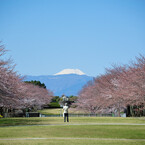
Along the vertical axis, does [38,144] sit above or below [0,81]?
below

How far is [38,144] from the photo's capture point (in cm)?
1784

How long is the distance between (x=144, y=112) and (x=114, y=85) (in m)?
7.11

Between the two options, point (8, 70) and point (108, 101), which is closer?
point (8, 70)

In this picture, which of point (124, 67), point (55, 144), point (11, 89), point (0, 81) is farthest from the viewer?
point (124, 67)

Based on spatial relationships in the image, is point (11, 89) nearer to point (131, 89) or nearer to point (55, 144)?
point (131, 89)

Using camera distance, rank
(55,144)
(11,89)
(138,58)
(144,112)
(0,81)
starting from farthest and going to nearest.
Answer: (144,112) < (138,58) < (11,89) < (0,81) < (55,144)

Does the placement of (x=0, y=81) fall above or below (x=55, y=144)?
above

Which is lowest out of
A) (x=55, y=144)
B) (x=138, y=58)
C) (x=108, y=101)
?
(x=55, y=144)

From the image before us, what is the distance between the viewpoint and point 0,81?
38.3 metres

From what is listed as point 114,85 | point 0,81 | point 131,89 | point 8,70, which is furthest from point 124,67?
point 0,81

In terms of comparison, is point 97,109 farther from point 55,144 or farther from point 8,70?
point 55,144

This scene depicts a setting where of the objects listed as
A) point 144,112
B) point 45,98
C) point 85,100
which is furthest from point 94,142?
point 45,98

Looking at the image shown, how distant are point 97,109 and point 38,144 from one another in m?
60.1

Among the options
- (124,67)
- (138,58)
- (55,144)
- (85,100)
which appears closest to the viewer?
(55,144)
